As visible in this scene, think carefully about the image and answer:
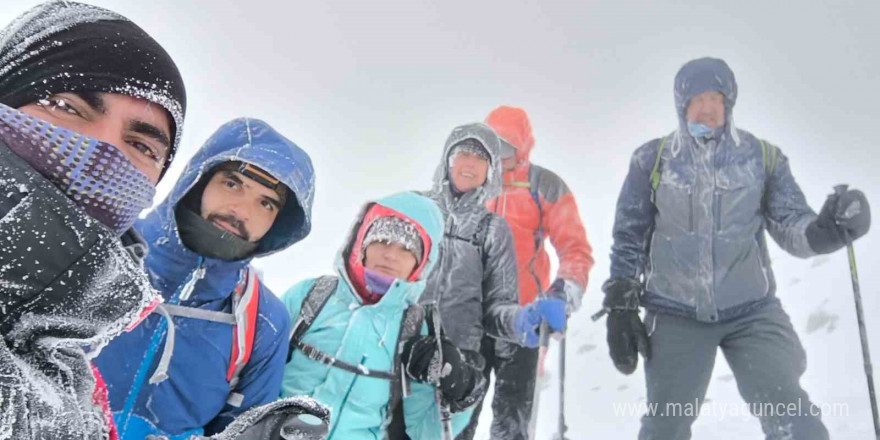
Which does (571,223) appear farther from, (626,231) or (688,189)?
(688,189)

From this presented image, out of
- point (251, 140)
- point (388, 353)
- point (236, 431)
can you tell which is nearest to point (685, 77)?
point (388, 353)

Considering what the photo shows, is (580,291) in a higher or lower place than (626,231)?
lower

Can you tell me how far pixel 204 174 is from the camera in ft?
7.97

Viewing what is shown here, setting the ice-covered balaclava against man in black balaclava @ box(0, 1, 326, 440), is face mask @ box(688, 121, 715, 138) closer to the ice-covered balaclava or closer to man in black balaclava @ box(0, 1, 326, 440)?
the ice-covered balaclava

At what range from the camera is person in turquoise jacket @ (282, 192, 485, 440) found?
286cm

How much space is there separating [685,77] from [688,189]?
1083mm

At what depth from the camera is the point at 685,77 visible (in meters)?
4.70

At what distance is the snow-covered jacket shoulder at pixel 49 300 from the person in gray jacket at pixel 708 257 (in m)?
3.68

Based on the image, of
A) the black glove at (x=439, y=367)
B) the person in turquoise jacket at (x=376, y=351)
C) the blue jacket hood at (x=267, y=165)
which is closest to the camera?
the blue jacket hood at (x=267, y=165)

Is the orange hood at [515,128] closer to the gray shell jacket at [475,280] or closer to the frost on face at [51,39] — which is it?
the gray shell jacket at [475,280]

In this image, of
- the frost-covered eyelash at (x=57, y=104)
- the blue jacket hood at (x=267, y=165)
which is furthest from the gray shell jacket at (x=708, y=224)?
the frost-covered eyelash at (x=57, y=104)

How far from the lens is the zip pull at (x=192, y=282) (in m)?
2.12

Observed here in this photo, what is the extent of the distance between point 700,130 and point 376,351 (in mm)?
2956

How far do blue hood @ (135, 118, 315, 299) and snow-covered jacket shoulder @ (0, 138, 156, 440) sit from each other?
1.20 m
